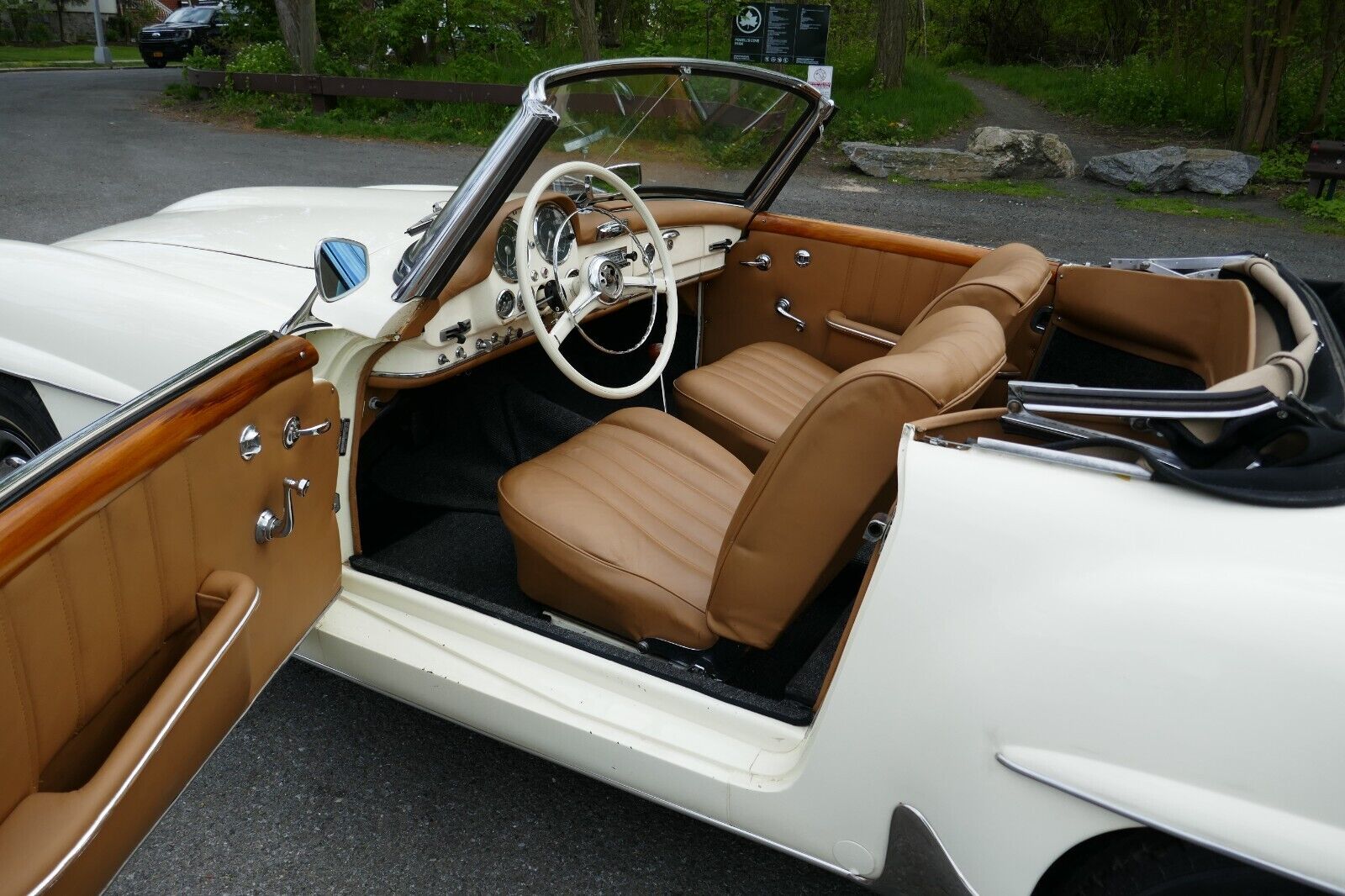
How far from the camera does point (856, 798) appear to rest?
4.87ft

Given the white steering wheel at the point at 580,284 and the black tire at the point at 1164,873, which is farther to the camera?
the white steering wheel at the point at 580,284

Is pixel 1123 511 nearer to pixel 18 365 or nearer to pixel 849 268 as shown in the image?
pixel 849 268

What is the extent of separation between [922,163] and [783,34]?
75.1 inches

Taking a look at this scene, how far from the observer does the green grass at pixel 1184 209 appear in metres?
8.45

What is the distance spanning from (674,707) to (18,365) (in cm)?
171

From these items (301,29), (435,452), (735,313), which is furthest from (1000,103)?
(435,452)

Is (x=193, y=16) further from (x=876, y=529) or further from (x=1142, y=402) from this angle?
(x=1142, y=402)

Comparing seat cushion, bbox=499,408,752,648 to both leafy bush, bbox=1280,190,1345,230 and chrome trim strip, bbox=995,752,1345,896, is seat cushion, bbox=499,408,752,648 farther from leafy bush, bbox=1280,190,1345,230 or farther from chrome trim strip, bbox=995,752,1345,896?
leafy bush, bbox=1280,190,1345,230

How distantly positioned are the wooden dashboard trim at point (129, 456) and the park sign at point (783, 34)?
28.2ft

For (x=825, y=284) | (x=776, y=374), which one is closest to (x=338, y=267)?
(x=776, y=374)

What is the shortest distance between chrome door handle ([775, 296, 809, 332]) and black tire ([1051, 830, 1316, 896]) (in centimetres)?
226

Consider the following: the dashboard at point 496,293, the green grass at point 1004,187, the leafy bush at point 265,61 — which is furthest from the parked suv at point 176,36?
the dashboard at point 496,293

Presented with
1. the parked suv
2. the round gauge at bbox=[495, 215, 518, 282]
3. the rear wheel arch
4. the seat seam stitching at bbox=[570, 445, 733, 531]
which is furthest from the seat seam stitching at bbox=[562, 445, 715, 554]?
the parked suv

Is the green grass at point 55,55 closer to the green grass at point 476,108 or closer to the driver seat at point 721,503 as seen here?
the green grass at point 476,108
